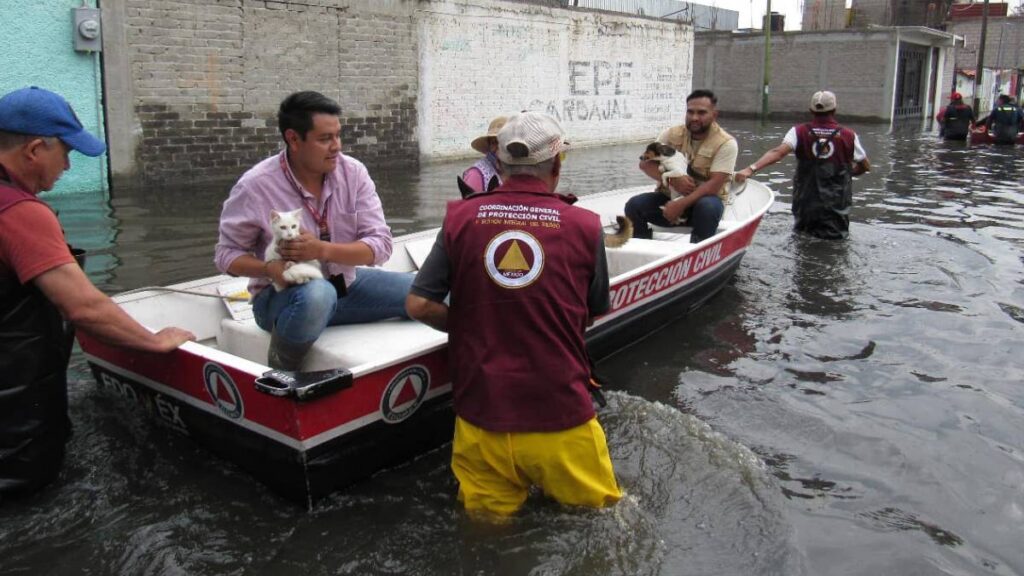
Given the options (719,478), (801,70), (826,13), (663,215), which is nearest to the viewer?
(719,478)

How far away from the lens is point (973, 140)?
23531 mm

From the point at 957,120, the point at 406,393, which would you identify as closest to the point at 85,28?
the point at 406,393

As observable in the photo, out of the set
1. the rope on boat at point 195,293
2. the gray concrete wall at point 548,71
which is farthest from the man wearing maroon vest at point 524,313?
the gray concrete wall at point 548,71

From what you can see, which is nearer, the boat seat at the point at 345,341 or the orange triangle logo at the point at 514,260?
the orange triangle logo at the point at 514,260

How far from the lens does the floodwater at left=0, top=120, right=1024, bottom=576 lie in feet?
11.5

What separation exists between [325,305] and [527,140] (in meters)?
1.39

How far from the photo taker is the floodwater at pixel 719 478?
3512mm

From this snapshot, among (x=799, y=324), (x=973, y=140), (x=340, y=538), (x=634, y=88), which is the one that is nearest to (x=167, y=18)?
(x=799, y=324)

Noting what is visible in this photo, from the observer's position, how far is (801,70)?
124ft

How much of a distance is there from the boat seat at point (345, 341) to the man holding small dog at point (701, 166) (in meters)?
3.59

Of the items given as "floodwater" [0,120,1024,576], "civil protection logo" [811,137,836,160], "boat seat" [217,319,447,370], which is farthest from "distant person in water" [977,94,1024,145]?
"boat seat" [217,319,447,370]

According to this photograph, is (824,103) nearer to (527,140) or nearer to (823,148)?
(823,148)

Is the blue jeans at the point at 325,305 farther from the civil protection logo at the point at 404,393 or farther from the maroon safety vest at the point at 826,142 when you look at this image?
the maroon safety vest at the point at 826,142

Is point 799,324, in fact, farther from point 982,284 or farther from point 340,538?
point 340,538
